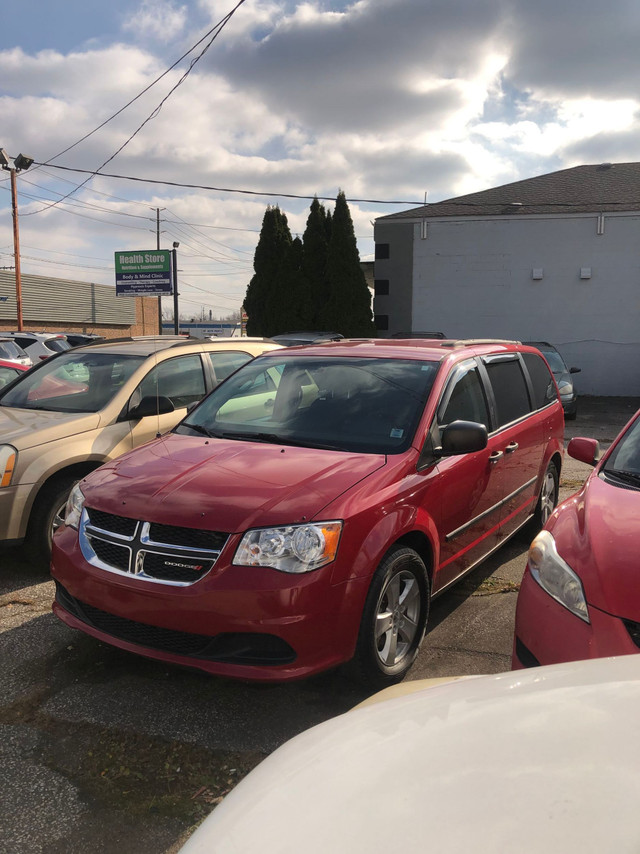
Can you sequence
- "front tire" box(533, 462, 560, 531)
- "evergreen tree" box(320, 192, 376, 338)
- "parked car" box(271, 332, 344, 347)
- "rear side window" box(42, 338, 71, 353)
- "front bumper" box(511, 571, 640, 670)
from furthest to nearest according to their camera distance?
"evergreen tree" box(320, 192, 376, 338) < "rear side window" box(42, 338, 71, 353) < "parked car" box(271, 332, 344, 347) < "front tire" box(533, 462, 560, 531) < "front bumper" box(511, 571, 640, 670)

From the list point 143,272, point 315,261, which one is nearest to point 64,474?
point 315,261

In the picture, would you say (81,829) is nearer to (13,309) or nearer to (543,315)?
(543,315)

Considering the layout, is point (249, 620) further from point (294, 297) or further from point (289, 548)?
point (294, 297)

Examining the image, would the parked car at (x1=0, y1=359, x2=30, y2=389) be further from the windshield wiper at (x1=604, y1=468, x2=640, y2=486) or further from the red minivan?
the windshield wiper at (x1=604, y1=468, x2=640, y2=486)

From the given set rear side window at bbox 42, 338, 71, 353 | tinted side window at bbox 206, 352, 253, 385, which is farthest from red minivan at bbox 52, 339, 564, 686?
rear side window at bbox 42, 338, 71, 353

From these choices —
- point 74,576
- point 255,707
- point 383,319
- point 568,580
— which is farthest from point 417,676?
point 383,319

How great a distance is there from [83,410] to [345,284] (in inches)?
746

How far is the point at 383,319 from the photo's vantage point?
2289cm

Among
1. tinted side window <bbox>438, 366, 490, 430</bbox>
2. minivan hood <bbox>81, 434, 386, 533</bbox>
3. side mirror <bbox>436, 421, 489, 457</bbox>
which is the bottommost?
minivan hood <bbox>81, 434, 386, 533</bbox>

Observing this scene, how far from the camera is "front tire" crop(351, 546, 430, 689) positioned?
3.02 m

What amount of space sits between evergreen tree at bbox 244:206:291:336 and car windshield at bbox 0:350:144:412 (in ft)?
62.7

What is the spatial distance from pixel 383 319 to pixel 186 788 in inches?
830

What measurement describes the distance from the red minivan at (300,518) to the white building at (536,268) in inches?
663

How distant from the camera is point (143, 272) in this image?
108ft
